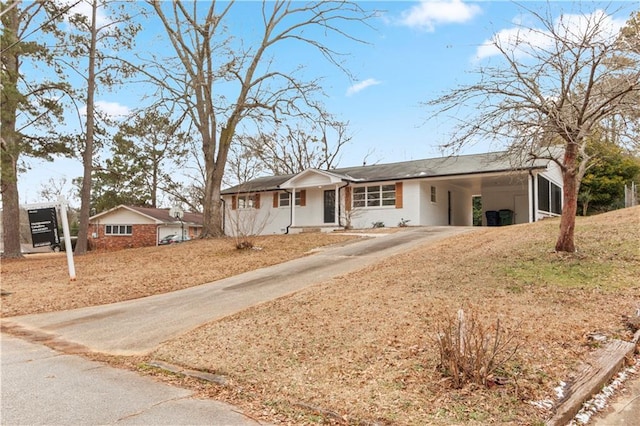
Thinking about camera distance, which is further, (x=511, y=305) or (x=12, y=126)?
(x=12, y=126)

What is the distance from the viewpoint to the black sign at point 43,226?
1388cm

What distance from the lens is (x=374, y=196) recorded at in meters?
21.4

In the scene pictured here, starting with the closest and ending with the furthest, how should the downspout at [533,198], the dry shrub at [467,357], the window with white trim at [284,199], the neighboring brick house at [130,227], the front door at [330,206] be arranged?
the dry shrub at [467,357] → the downspout at [533,198] → the front door at [330,206] → the window with white trim at [284,199] → the neighboring brick house at [130,227]

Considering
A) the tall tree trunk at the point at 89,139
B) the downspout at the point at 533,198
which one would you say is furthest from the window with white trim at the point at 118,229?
the downspout at the point at 533,198

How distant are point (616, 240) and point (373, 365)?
318 inches

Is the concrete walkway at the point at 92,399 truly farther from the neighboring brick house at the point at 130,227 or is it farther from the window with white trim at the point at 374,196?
the neighboring brick house at the point at 130,227

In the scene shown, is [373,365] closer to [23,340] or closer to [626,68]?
[23,340]

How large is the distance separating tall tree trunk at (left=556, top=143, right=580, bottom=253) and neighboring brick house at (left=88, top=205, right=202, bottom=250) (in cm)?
2961

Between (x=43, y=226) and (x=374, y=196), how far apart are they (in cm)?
1405

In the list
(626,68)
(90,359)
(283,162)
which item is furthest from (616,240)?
(283,162)

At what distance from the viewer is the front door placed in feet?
72.8

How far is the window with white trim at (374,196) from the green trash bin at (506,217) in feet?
19.3

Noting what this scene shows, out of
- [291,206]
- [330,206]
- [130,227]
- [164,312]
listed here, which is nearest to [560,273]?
[164,312]

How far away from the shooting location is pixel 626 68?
7473mm
